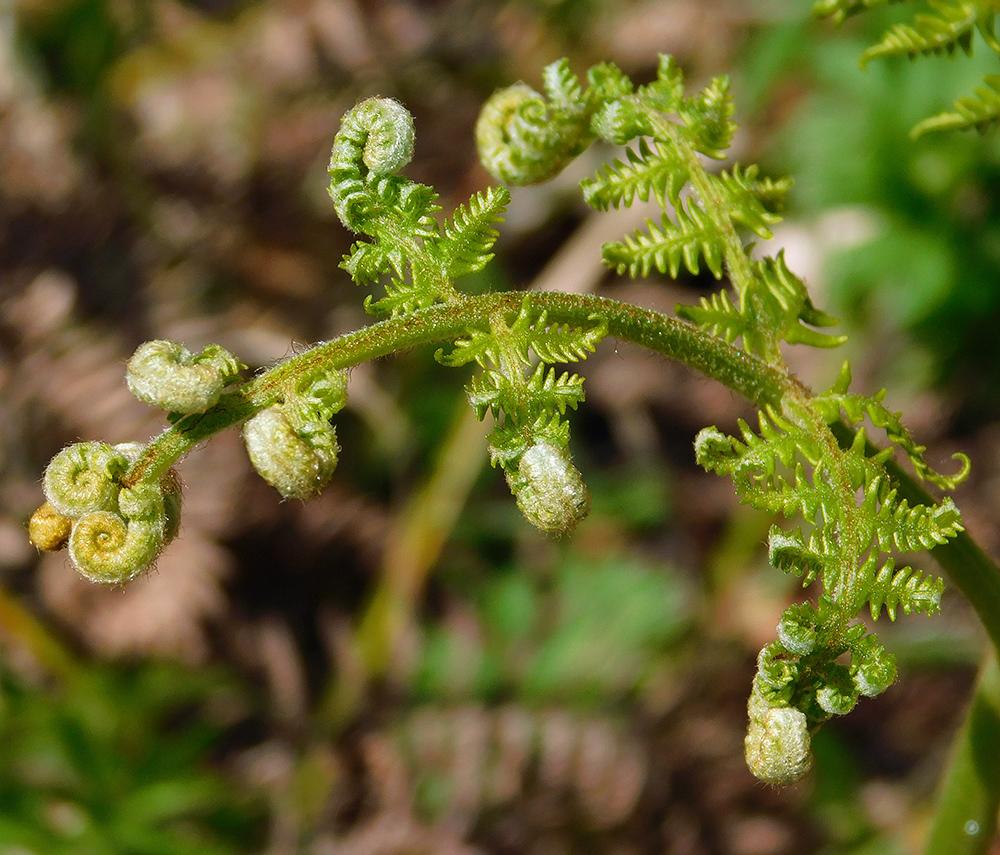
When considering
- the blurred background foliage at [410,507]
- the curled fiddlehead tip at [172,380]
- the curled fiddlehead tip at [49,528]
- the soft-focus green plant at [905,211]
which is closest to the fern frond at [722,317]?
the curled fiddlehead tip at [172,380]

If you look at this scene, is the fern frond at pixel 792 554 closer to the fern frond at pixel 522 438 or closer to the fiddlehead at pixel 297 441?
the fern frond at pixel 522 438

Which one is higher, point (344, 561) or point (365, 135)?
A: point (365, 135)

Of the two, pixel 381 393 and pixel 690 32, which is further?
pixel 690 32

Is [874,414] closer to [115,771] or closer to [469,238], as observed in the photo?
[469,238]

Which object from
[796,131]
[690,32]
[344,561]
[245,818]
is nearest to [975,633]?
[796,131]

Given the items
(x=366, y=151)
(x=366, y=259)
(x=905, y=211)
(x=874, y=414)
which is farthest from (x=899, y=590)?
(x=905, y=211)

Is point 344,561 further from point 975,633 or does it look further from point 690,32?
point 690,32

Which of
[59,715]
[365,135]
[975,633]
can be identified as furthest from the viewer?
[975,633]
